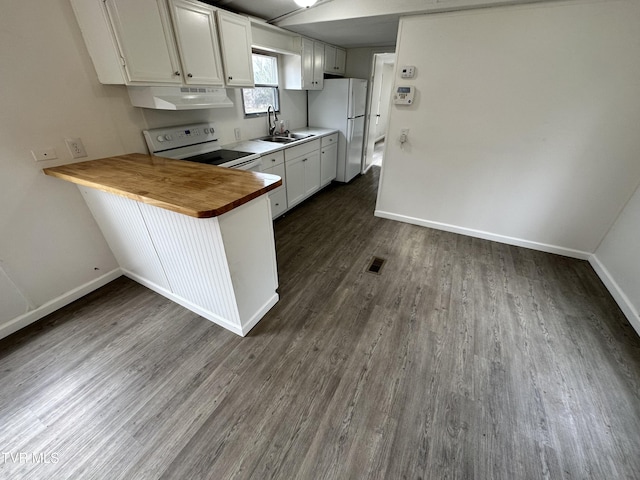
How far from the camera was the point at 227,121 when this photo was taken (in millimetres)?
2963

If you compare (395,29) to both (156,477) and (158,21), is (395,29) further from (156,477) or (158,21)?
(156,477)

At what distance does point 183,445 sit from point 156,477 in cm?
13

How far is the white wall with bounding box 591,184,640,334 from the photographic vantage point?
1.93m

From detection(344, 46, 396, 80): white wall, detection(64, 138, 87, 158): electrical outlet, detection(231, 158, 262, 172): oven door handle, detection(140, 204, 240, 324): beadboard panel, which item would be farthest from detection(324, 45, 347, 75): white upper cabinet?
detection(140, 204, 240, 324): beadboard panel

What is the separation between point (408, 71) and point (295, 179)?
5.56 feet

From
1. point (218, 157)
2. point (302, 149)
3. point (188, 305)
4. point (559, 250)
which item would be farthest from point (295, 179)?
point (559, 250)

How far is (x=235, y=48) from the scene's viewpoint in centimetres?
240

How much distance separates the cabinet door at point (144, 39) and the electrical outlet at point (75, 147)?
57 centimetres

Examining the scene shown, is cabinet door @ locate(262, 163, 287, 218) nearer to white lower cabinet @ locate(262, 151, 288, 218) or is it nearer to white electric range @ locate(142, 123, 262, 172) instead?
white lower cabinet @ locate(262, 151, 288, 218)

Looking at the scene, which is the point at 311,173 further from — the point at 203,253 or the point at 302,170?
the point at 203,253

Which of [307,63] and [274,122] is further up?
[307,63]

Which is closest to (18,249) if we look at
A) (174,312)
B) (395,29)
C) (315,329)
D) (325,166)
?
(174,312)

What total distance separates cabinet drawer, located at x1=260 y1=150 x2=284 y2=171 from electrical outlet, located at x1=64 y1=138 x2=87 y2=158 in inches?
55.2

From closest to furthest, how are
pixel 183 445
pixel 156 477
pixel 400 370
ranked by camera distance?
pixel 156 477
pixel 183 445
pixel 400 370
